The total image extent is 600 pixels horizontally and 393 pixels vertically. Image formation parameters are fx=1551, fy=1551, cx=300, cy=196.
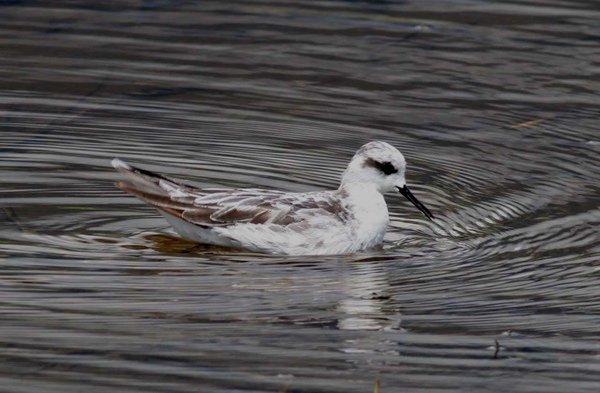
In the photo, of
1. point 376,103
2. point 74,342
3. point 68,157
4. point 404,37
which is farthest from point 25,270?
point 404,37

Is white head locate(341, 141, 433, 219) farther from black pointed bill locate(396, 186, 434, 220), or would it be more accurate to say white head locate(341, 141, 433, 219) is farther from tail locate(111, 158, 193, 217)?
tail locate(111, 158, 193, 217)

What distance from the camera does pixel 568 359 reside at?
8320 millimetres

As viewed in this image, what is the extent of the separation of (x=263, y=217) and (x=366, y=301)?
5.12ft

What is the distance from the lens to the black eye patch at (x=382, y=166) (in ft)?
36.9

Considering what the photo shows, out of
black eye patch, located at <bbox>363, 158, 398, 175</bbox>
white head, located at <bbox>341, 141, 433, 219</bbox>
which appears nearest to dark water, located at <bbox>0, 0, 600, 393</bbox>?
white head, located at <bbox>341, 141, 433, 219</bbox>

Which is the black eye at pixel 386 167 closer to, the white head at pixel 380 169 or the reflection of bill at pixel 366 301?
the white head at pixel 380 169

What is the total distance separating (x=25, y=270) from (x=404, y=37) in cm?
753

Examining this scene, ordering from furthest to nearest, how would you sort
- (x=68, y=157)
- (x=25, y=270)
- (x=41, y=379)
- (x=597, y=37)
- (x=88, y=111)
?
(x=597, y=37) → (x=88, y=111) → (x=68, y=157) → (x=25, y=270) → (x=41, y=379)

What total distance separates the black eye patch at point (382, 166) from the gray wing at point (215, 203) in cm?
49

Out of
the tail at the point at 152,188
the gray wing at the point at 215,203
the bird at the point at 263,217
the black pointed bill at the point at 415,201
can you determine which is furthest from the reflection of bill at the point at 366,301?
the tail at the point at 152,188

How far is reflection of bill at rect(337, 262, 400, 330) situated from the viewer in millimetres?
9016

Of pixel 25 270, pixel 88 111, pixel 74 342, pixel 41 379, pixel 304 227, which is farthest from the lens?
pixel 88 111

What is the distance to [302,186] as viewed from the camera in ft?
39.9

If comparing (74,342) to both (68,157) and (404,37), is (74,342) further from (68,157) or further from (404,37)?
(404,37)
